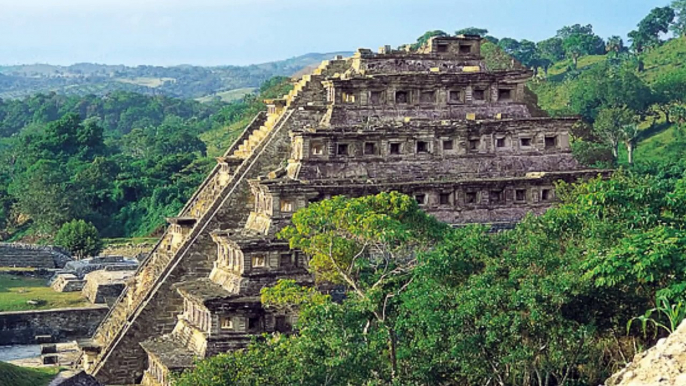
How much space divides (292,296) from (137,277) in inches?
391

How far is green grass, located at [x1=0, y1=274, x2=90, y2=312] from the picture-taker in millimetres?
45062

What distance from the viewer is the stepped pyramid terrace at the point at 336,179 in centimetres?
3228

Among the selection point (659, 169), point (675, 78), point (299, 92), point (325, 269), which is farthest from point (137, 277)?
point (675, 78)

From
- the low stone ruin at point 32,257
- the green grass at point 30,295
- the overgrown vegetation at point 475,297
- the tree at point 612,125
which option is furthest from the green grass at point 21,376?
the tree at point 612,125

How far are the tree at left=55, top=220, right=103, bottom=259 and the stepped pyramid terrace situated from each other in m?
23.0

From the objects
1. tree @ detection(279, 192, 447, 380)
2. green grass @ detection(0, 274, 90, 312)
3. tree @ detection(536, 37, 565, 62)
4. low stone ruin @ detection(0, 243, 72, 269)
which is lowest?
low stone ruin @ detection(0, 243, 72, 269)

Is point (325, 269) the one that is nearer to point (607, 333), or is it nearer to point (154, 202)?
point (607, 333)

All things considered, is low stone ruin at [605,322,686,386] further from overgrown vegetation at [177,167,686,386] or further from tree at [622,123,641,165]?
tree at [622,123,641,165]

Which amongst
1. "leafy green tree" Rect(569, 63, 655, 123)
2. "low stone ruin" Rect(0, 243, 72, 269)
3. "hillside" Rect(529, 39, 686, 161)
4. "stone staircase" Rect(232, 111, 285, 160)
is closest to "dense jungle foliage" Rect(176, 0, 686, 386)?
"stone staircase" Rect(232, 111, 285, 160)

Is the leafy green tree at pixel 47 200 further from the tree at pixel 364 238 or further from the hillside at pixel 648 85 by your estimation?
the tree at pixel 364 238

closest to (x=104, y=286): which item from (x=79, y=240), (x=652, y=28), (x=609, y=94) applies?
(x=79, y=240)

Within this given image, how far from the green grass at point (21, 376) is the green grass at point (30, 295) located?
1301 cm

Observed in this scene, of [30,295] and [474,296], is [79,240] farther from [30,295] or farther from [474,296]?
[474,296]

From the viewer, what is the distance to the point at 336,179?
1340 inches
